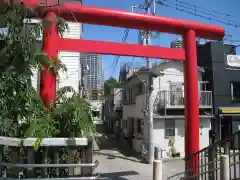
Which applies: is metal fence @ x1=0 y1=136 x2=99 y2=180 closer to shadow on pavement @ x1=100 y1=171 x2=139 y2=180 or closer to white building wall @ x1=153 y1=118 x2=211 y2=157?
shadow on pavement @ x1=100 y1=171 x2=139 y2=180

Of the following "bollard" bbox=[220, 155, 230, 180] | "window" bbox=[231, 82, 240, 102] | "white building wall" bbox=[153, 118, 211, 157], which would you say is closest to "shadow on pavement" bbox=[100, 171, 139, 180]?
"white building wall" bbox=[153, 118, 211, 157]

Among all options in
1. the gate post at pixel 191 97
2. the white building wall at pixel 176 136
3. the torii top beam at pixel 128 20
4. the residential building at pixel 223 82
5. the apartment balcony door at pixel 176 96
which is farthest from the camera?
the residential building at pixel 223 82

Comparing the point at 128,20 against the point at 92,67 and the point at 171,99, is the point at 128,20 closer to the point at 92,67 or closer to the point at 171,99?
the point at 171,99

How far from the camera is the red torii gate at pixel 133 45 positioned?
6.25 metres

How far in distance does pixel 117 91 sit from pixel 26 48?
84.4ft

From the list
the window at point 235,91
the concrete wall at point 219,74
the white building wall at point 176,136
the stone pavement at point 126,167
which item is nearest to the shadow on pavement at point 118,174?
the stone pavement at point 126,167

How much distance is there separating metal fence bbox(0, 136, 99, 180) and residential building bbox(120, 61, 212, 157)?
442 inches

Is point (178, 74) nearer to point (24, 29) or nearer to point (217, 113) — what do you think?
point (217, 113)

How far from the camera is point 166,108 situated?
54.6 feet

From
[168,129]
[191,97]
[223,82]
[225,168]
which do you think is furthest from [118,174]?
[223,82]

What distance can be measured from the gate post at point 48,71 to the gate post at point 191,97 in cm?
402

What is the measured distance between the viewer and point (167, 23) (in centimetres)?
766

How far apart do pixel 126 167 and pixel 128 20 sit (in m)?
8.54

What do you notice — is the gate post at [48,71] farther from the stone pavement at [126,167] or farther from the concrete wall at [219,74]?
the concrete wall at [219,74]
